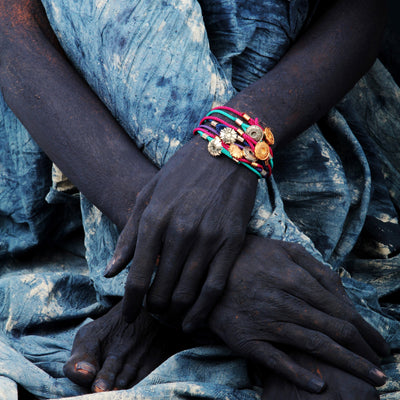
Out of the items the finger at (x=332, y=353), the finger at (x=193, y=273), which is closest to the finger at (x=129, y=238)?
the finger at (x=193, y=273)

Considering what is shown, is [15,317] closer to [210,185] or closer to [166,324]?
[166,324]

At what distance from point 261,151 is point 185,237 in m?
0.23

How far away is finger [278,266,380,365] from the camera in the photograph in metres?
1.07

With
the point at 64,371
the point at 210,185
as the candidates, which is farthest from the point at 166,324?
the point at 210,185

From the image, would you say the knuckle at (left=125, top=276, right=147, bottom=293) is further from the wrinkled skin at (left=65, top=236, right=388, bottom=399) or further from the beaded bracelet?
the beaded bracelet

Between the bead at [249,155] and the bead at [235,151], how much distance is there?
11 mm

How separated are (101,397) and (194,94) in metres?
0.61

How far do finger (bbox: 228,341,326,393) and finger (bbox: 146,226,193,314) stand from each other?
16cm

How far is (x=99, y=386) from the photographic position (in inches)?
46.1

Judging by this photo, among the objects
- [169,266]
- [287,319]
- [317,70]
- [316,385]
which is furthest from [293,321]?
[317,70]

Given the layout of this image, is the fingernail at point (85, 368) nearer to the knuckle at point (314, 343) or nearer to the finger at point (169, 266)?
the finger at point (169, 266)

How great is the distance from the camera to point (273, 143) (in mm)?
1229

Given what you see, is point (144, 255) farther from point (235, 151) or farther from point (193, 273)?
point (235, 151)

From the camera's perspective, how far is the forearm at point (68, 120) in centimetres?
124
